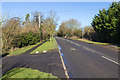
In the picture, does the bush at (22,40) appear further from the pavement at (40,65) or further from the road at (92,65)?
the road at (92,65)

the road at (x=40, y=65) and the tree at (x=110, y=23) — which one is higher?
the tree at (x=110, y=23)

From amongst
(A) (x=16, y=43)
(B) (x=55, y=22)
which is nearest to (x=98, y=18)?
(B) (x=55, y=22)

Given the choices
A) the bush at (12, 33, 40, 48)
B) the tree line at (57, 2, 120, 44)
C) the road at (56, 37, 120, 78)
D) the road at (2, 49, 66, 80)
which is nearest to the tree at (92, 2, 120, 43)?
the tree line at (57, 2, 120, 44)

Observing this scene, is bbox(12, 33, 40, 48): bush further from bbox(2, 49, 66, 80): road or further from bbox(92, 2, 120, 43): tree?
bbox(92, 2, 120, 43): tree

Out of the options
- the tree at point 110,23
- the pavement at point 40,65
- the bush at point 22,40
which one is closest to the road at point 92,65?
the pavement at point 40,65

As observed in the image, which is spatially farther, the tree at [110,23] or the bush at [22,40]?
the tree at [110,23]

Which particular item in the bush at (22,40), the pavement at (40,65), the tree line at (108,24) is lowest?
the pavement at (40,65)

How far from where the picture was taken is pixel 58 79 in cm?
539

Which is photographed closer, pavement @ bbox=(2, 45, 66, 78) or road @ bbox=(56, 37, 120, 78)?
road @ bbox=(56, 37, 120, 78)

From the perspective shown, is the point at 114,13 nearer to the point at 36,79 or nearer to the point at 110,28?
the point at 110,28

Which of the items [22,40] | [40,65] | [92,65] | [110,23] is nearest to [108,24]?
[110,23]

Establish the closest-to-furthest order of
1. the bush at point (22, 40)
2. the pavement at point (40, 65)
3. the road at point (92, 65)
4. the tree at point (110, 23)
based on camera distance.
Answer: the road at point (92, 65) < the pavement at point (40, 65) < the bush at point (22, 40) < the tree at point (110, 23)

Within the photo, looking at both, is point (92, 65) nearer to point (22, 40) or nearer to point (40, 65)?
point (40, 65)

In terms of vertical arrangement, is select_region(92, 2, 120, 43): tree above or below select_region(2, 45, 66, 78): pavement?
above
